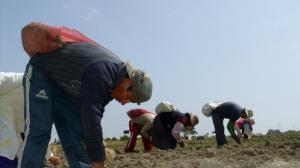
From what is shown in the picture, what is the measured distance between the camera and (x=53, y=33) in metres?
3.64

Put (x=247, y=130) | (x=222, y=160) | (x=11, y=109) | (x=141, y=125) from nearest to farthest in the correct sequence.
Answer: (x=11, y=109) < (x=222, y=160) < (x=141, y=125) < (x=247, y=130)

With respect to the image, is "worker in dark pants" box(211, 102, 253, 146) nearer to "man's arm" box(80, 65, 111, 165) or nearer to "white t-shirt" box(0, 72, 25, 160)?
"white t-shirt" box(0, 72, 25, 160)

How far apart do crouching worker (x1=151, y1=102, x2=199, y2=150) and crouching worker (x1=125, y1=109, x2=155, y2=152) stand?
532 mm

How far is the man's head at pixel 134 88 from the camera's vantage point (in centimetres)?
351

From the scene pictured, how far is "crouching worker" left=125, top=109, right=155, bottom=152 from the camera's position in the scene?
9461 mm

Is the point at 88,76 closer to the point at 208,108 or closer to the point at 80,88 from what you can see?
the point at 80,88

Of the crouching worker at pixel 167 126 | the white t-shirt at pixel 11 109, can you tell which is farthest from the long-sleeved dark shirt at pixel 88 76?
the crouching worker at pixel 167 126

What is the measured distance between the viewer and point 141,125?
9703 millimetres

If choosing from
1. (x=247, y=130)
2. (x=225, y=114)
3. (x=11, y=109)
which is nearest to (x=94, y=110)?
(x=11, y=109)

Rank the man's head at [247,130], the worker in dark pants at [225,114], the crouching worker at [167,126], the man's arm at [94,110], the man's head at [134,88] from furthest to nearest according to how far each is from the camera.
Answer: the man's head at [247,130] < the worker in dark pants at [225,114] < the crouching worker at [167,126] < the man's head at [134,88] < the man's arm at [94,110]

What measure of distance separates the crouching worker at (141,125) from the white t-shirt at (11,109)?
5.30 meters

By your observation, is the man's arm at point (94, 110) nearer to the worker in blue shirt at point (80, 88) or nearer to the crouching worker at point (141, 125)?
the worker in blue shirt at point (80, 88)

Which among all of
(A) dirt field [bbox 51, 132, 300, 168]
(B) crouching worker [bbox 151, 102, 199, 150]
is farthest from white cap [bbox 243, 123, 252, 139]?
(A) dirt field [bbox 51, 132, 300, 168]

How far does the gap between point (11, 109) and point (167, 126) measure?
4.93 m
